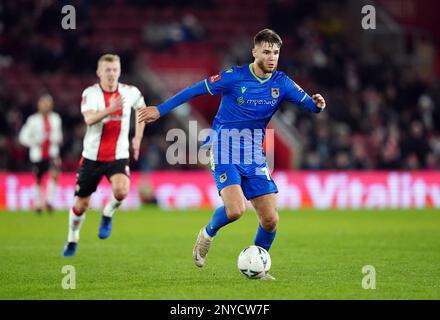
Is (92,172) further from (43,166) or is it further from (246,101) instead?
(43,166)

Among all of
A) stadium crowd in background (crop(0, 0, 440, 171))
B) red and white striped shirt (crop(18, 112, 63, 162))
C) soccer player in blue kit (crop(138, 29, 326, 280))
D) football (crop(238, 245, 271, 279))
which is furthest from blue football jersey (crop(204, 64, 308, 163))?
stadium crowd in background (crop(0, 0, 440, 171))

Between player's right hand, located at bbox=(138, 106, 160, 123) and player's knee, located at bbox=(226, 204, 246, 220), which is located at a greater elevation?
player's right hand, located at bbox=(138, 106, 160, 123)

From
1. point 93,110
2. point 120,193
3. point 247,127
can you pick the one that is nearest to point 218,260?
point 120,193

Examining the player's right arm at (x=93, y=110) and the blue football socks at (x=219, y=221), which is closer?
the blue football socks at (x=219, y=221)

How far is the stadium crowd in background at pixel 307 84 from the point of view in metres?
21.4

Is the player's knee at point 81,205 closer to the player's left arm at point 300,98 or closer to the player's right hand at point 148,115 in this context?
the player's right hand at point 148,115

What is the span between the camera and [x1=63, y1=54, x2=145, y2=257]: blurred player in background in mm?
10173

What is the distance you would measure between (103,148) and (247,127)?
98.0 inches

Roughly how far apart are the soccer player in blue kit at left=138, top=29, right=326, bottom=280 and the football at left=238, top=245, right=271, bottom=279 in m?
0.39

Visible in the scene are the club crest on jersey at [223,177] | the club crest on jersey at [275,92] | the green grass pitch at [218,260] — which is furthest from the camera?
the club crest on jersey at [275,92]

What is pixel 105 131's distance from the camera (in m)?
10.3

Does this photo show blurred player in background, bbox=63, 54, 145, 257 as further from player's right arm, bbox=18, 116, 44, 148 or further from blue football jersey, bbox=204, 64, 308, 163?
player's right arm, bbox=18, 116, 44, 148

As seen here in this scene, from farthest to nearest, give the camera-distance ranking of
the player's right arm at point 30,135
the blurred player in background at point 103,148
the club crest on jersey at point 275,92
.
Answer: the player's right arm at point 30,135 → the blurred player in background at point 103,148 → the club crest on jersey at point 275,92

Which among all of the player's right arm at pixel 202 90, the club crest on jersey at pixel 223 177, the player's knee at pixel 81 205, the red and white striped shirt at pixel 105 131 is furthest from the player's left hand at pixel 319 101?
the player's knee at pixel 81 205
